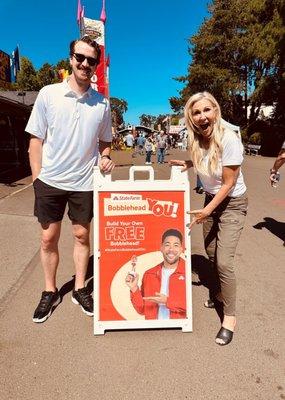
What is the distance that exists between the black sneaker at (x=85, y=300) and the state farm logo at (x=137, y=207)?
3.10 ft

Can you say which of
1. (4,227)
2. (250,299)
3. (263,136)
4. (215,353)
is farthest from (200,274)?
(263,136)

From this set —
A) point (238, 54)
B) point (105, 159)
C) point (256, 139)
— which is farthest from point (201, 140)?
point (238, 54)

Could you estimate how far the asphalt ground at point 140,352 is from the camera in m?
2.57

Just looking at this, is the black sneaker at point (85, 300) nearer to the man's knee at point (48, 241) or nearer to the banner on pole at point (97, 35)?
the man's knee at point (48, 241)

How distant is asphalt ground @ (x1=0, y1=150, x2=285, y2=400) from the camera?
257 cm

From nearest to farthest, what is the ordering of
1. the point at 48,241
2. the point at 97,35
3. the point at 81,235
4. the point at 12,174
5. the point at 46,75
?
the point at 48,241
the point at 81,235
the point at 12,174
the point at 97,35
the point at 46,75

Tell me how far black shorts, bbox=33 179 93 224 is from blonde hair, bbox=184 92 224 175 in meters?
0.93

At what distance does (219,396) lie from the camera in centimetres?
250

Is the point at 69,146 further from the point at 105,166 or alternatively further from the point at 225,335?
the point at 225,335

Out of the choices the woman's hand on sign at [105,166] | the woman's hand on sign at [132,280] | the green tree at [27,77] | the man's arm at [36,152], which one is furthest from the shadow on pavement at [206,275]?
the green tree at [27,77]

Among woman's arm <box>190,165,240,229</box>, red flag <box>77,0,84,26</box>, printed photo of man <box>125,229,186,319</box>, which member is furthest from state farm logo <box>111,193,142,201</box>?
red flag <box>77,0,84,26</box>

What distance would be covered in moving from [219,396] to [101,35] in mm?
15635

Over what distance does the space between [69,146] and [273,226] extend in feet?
16.1

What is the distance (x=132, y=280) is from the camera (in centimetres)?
322
